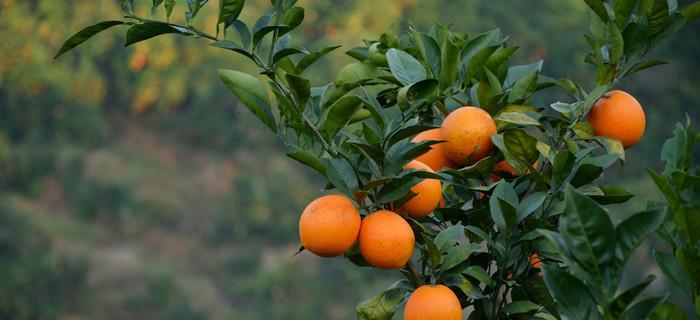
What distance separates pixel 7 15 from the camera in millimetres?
3770

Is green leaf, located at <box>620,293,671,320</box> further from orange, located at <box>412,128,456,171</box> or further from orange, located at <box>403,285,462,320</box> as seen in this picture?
orange, located at <box>412,128,456,171</box>

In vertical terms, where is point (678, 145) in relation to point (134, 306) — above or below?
above

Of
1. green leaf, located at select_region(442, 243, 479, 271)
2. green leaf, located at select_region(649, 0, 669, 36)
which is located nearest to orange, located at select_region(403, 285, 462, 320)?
green leaf, located at select_region(442, 243, 479, 271)

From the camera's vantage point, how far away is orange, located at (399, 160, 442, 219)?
1.91ft

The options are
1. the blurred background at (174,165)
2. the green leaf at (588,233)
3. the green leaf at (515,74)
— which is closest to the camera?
the green leaf at (588,233)

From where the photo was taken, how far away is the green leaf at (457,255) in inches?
22.2

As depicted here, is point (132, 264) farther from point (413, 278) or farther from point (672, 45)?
point (413, 278)

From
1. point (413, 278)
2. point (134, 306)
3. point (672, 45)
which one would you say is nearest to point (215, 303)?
point (134, 306)

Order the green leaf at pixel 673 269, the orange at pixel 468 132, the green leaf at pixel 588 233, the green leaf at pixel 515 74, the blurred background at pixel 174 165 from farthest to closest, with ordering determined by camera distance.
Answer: the blurred background at pixel 174 165 < the green leaf at pixel 515 74 < the orange at pixel 468 132 < the green leaf at pixel 673 269 < the green leaf at pixel 588 233

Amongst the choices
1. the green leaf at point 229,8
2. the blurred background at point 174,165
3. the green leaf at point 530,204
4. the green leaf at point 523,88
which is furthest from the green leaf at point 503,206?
the blurred background at point 174,165

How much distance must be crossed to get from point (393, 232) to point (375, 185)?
33 millimetres

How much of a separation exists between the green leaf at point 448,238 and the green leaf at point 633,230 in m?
0.19

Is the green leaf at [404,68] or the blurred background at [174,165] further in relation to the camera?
the blurred background at [174,165]

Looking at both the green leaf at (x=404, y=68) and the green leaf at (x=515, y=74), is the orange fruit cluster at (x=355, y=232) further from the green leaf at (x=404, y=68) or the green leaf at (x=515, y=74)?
the green leaf at (x=515, y=74)
